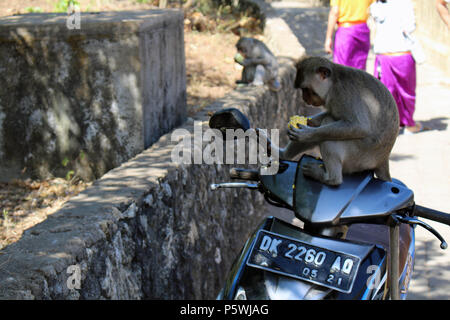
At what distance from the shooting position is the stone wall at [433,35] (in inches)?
490

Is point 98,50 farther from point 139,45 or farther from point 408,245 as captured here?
point 408,245

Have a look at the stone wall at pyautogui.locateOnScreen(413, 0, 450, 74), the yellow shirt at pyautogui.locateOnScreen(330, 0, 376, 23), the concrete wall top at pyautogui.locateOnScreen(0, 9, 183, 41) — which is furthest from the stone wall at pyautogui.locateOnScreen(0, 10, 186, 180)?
the stone wall at pyautogui.locateOnScreen(413, 0, 450, 74)

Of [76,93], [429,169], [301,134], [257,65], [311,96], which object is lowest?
[429,169]

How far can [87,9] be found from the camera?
8055 mm

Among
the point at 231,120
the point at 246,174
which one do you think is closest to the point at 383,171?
the point at 246,174

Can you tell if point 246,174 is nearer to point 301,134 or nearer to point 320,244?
point 301,134

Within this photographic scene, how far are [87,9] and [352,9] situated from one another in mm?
3548

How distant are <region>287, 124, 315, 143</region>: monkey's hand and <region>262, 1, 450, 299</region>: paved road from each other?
2448 millimetres

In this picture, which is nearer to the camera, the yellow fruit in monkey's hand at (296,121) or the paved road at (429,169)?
the yellow fruit in monkey's hand at (296,121)

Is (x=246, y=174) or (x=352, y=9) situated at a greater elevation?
(x=352, y=9)

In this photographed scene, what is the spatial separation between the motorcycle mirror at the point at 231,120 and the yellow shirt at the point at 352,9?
239 inches

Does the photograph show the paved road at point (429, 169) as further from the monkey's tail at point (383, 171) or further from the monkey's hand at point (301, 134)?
the monkey's hand at point (301, 134)

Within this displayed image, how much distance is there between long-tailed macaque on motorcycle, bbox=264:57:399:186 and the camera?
2.69 m

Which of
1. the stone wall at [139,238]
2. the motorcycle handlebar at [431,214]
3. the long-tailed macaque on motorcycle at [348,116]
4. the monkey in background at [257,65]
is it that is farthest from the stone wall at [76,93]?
the motorcycle handlebar at [431,214]
